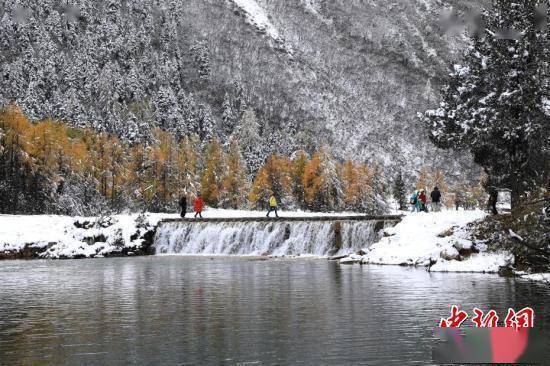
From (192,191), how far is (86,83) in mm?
103467

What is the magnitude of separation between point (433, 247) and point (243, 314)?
728 inches

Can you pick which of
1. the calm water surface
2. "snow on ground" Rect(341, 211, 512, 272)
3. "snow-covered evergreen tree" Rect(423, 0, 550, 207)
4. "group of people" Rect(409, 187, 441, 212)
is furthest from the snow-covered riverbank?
"group of people" Rect(409, 187, 441, 212)

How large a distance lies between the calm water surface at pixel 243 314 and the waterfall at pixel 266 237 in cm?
1102

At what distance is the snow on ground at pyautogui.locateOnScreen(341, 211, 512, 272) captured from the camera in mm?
32062

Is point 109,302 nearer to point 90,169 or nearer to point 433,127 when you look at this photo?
point 433,127

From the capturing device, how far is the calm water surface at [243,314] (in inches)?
546

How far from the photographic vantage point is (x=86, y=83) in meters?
194

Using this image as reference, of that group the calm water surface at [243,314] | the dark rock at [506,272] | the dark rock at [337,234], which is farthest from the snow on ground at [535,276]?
the dark rock at [337,234]

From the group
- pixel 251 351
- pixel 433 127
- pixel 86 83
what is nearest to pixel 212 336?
pixel 251 351

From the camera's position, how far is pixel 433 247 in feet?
116

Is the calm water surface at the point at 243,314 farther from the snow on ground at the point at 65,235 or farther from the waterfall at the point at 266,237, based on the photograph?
the snow on ground at the point at 65,235

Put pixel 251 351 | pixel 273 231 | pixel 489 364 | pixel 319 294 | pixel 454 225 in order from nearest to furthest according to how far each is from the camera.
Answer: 1. pixel 489 364
2. pixel 251 351
3. pixel 319 294
4. pixel 454 225
5. pixel 273 231

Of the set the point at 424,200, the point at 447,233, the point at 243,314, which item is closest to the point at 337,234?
the point at 424,200

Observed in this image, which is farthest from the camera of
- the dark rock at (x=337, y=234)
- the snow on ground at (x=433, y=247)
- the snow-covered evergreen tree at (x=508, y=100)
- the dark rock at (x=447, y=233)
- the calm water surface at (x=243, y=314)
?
the dark rock at (x=337, y=234)
